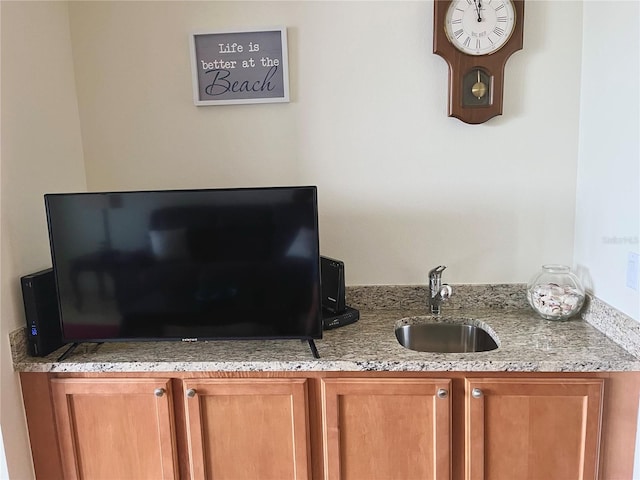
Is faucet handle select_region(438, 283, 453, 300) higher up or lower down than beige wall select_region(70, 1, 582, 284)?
lower down

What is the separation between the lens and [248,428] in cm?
154

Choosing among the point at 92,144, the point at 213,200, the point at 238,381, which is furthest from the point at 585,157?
the point at 92,144

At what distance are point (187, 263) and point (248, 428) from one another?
60 cm

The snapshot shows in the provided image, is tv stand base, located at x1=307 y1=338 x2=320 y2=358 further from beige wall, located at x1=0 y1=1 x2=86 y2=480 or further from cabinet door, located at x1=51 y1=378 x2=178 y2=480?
beige wall, located at x1=0 y1=1 x2=86 y2=480

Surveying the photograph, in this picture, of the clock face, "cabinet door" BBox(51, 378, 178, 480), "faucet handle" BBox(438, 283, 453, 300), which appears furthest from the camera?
"faucet handle" BBox(438, 283, 453, 300)

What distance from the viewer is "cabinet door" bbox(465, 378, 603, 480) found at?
1445 millimetres

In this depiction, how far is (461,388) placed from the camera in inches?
58.2

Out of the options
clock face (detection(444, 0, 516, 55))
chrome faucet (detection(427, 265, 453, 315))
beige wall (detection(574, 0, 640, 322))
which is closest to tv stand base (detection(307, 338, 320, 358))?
chrome faucet (detection(427, 265, 453, 315))

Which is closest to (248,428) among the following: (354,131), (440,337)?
(440,337)

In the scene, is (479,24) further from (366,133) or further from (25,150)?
(25,150)

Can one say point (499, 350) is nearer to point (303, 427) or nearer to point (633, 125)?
point (303, 427)

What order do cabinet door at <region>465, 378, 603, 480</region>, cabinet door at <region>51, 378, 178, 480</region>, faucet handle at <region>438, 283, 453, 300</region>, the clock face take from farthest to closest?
faucet handle at <region>438, 283, 453, 300</region> → the clock face → cabinet door at <region>51, 378, 178, 480</region> → cabinet door at <region>465, 378, 603, 480</region>

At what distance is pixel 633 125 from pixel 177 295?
163 cm

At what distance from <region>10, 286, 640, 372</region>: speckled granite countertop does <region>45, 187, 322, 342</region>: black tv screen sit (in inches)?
2.8
